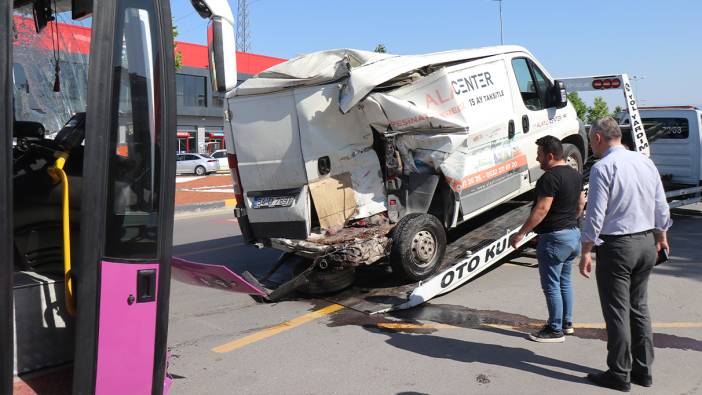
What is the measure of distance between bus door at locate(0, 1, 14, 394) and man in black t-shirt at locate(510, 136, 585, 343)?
12.3ft

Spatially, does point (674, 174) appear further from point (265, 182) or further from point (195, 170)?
point (195, 170)

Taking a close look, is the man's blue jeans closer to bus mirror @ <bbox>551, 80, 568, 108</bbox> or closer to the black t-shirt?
the black t-shirt

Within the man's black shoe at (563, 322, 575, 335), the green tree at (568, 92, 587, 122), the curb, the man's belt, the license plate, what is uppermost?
the green tree at (568, 92, 587, 122)

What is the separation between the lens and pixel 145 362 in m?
2.85

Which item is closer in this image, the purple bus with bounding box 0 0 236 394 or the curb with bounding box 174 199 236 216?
the purple bus with bounding box 0 0 236 394

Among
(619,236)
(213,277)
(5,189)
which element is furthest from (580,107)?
(5,189)

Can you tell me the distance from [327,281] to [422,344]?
1.65 metres

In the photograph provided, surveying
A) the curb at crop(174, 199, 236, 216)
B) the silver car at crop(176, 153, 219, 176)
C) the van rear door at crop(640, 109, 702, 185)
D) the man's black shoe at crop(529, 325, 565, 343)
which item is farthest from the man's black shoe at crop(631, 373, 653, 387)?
the silver car at crop(176, 153, 219, 176)

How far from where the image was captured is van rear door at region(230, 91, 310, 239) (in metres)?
6.28

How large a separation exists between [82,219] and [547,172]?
3.69 m

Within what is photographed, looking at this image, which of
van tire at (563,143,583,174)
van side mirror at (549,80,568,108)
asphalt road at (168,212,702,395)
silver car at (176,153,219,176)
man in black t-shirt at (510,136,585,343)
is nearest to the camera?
asphalt road at (168,212,702,395)

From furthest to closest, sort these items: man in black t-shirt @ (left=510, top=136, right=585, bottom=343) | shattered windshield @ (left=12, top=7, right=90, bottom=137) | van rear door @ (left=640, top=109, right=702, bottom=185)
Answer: van rear door @ (left=640, top=109, right=702, bottom=185)
man in black t-shirt @ (left=510, top=136, right=585, bottom=343)
shattered windshield @ (left=12, top=7, right=90, bottom=137)

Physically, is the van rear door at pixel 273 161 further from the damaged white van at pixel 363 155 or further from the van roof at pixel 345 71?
the van roof at pixel 345 71

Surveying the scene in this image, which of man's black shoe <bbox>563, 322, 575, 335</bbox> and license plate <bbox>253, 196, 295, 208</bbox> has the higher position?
license plate <bbox>253, 196, 295, 208</bbox>
